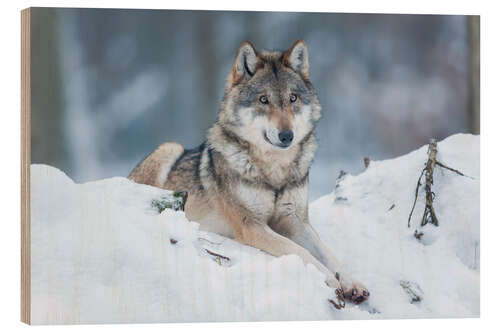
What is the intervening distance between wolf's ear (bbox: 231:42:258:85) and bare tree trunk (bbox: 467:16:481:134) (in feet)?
6.58

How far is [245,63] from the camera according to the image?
5496 millimetres

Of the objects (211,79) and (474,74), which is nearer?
(211,79)

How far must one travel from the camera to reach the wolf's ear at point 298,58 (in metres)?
5.57

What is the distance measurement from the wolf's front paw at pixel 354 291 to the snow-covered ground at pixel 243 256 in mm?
84

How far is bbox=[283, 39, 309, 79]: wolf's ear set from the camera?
557 cm

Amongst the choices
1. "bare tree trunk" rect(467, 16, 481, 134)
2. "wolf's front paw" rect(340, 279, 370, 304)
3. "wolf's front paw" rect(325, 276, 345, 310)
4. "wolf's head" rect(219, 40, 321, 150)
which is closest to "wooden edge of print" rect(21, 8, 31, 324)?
"wolf's head" rect(219, 40, 321, 150)

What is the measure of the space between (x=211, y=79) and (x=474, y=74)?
2389mm

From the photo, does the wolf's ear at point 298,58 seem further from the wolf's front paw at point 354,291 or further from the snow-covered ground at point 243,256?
Result: the wolf's front paw at point 354,291

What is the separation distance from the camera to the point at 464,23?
5891 mm

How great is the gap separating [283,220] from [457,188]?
165 centimetres

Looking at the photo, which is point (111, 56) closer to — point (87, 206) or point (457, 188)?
point (87, 206)

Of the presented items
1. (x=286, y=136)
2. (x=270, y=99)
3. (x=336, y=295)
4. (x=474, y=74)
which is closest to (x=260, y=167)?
(x=286, y=136)

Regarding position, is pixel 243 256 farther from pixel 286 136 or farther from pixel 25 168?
pixel 25 168

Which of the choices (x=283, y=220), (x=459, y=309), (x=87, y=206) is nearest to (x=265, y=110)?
(x=283, y=220)
